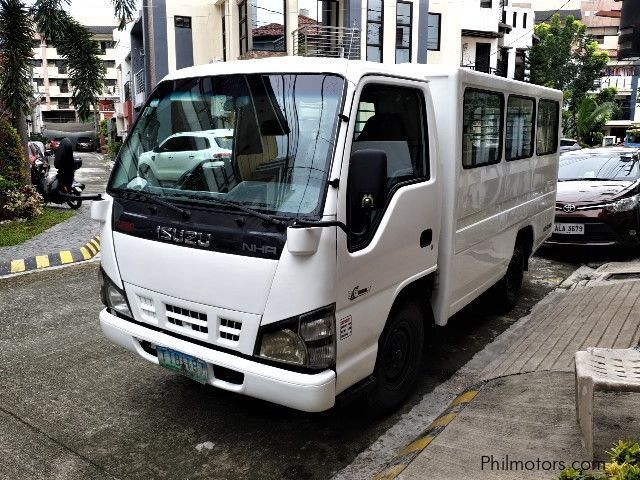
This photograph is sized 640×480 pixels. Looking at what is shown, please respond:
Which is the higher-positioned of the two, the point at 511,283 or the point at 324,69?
the point at 324,69

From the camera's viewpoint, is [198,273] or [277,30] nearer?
[198,273]

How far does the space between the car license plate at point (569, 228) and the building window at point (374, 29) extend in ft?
52.4

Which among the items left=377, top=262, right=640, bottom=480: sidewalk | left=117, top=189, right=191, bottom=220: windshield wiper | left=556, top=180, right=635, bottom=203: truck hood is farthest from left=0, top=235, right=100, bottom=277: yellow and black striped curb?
left=556, top=180, right=635, bottom=203: truck hood

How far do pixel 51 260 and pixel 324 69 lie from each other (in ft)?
20.3

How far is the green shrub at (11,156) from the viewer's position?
11.0 metres

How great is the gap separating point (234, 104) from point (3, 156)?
9.27 meters

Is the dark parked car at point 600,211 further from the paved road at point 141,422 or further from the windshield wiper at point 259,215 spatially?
the windshield wiper at point 259,215

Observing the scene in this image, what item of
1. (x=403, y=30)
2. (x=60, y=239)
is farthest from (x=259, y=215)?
(x=403, y=30)

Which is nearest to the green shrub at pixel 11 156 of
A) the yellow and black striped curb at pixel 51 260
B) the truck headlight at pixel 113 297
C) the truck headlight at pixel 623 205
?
the yellow and black striped curb at pixel 51 260

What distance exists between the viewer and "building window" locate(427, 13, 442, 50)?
25000 millimetres

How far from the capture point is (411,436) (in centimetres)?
377

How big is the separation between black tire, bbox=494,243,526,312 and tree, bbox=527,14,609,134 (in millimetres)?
28147

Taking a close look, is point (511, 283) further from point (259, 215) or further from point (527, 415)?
point (259, 215)

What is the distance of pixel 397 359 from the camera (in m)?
4.00
